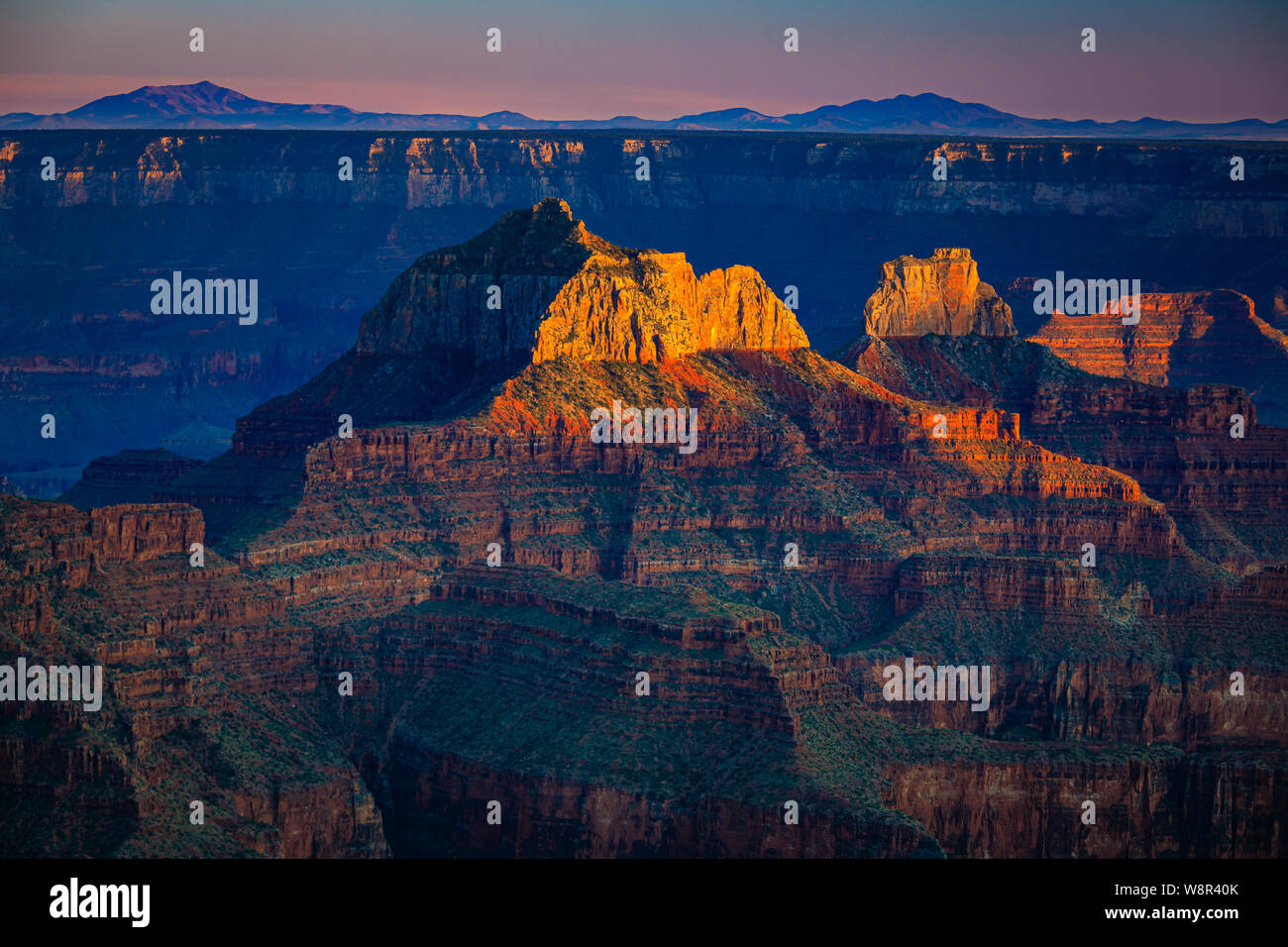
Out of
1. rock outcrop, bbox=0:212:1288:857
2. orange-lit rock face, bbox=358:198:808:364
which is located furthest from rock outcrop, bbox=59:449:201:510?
orange-lit rock face, bbox=358:198:808:364

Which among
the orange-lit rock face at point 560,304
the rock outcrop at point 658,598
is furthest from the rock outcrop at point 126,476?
the orange-lit rock face at point 560,304

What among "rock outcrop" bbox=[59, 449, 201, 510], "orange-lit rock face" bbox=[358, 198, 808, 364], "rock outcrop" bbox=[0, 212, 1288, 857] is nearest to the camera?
"rock outcrop" bbox=[0, 212, 1288, 857]

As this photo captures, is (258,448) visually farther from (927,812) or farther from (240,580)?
(927,812)

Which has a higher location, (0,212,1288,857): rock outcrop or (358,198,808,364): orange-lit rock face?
(358,198,808,364): orange-lit rock face

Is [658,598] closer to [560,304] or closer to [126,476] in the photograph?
[560,304]

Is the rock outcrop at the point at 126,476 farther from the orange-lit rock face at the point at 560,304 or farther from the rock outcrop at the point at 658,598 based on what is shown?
the orange-lit rock face at the point at 560,304

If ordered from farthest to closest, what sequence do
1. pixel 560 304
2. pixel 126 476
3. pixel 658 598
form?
1. pixel 126 476
2. pixel 560 304
3. pixel 658 598

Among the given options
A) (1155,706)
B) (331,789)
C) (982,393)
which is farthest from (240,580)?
(982,393)

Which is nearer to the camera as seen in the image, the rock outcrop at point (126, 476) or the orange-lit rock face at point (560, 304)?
the rock outcrop at point (126, 476)

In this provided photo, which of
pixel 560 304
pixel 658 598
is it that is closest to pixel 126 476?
pixel 560 304

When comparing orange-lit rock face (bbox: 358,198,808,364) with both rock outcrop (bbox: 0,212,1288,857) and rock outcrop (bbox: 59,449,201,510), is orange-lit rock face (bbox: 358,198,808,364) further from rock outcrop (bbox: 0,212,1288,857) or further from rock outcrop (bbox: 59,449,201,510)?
rock outcrop (bbox: 59,449,201,510)
